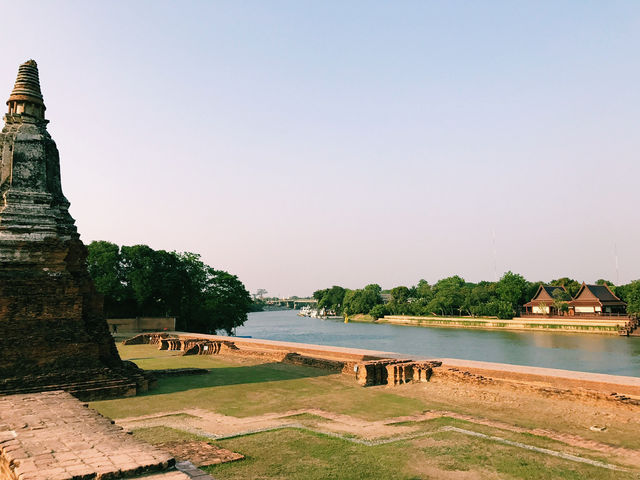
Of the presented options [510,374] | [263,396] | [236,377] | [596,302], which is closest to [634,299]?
[596,302]

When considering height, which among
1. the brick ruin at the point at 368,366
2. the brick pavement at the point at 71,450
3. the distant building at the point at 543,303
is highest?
the distant building at the point at 543,303

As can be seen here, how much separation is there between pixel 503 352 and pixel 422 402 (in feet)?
84.6

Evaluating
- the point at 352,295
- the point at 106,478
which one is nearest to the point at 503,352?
→ the point at 106,478

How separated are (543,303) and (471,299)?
11051 millimetres

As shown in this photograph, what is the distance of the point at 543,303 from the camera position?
206 ft

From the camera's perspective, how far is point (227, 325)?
149 ft

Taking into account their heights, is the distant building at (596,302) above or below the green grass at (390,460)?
above

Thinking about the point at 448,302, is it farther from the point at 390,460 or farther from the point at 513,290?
the point at 390,460

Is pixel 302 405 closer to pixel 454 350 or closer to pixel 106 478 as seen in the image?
pixel 106 478

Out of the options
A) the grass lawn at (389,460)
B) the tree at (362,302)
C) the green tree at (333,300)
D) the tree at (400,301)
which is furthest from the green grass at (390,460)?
the green tree at (333,300)

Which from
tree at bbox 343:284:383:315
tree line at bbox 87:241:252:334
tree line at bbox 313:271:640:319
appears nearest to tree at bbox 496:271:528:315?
tree line at bbox 313:271:640:319

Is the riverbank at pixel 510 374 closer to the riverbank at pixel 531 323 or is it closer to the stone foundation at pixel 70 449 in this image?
the stone foundation at pixel 70 449

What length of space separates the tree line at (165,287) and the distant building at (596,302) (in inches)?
1557

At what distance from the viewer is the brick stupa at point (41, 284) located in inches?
497
